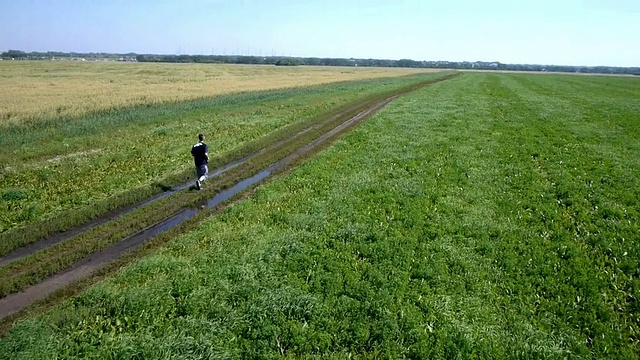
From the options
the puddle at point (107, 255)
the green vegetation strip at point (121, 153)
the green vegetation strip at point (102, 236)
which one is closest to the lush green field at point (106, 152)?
the green vegetation strip at point (121, 153)

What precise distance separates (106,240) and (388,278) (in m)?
7.75

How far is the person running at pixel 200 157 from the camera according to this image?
15805 millimetres

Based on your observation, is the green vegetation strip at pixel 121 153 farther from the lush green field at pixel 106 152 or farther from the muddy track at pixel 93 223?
the muddy track at pixel 93 223

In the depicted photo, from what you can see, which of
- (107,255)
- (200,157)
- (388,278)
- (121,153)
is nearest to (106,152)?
(121,153)

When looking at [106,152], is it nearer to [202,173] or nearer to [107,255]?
[202,173]

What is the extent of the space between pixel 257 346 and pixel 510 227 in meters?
8.38

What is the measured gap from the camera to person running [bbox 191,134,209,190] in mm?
15805

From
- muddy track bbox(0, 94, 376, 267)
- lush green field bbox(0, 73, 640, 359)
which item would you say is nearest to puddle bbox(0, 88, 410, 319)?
muddy track bbox(0, 94, 376, 267)

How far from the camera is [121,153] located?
2088cm

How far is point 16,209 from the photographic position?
44.2ft

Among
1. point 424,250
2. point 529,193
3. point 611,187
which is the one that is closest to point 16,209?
point 424,250

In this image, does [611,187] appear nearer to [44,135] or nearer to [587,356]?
[587,356]

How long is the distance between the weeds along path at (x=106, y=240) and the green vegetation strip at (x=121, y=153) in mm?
822

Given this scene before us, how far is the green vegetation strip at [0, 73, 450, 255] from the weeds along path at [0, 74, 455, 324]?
82cm
